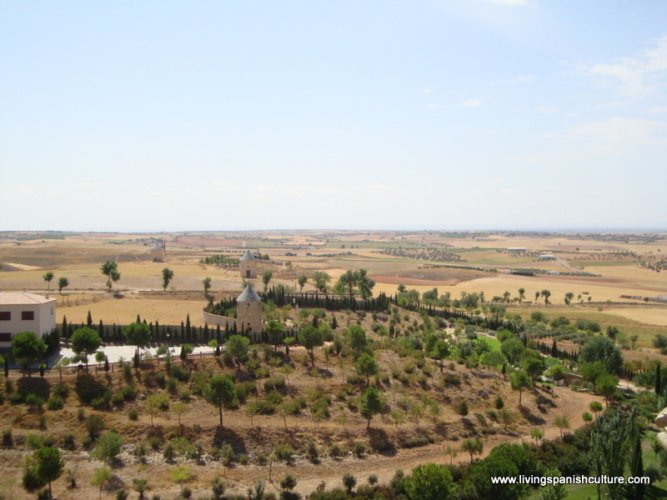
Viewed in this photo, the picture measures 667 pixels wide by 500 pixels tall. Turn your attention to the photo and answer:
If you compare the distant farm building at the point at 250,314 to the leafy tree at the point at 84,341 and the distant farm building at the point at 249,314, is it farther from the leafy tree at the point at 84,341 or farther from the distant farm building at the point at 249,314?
the leafy tree at the point at 84,341

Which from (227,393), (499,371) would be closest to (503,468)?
(227,393)

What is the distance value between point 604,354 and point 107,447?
3556 centimetres

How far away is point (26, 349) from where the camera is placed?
30.0 metres

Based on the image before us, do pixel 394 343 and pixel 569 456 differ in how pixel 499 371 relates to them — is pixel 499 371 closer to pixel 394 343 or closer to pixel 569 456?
pixel 394 343

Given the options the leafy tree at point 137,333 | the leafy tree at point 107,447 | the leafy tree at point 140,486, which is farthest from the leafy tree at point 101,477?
the leafy tree at point 137,333

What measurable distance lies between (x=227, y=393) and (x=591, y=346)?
1141 inches

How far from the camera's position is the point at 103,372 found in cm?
3142

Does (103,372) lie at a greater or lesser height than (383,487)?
greater

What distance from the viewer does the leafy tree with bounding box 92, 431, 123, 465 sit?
2342 centimetres

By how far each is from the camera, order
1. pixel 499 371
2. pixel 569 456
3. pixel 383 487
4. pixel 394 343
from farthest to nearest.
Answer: pixel 394 343 → pixel 499 371 → pixel 569 456 → pixel 383 487

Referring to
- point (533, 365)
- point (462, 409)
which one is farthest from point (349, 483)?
point (533, 365)

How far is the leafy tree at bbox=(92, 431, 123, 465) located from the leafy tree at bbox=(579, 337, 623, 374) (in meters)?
34.5

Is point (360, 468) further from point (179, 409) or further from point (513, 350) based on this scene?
point (513, 350)

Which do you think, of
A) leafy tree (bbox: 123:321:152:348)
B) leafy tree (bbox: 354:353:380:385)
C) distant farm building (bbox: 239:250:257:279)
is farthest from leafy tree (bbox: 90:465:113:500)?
distant farm building (bbox: 239:250:257:279)
